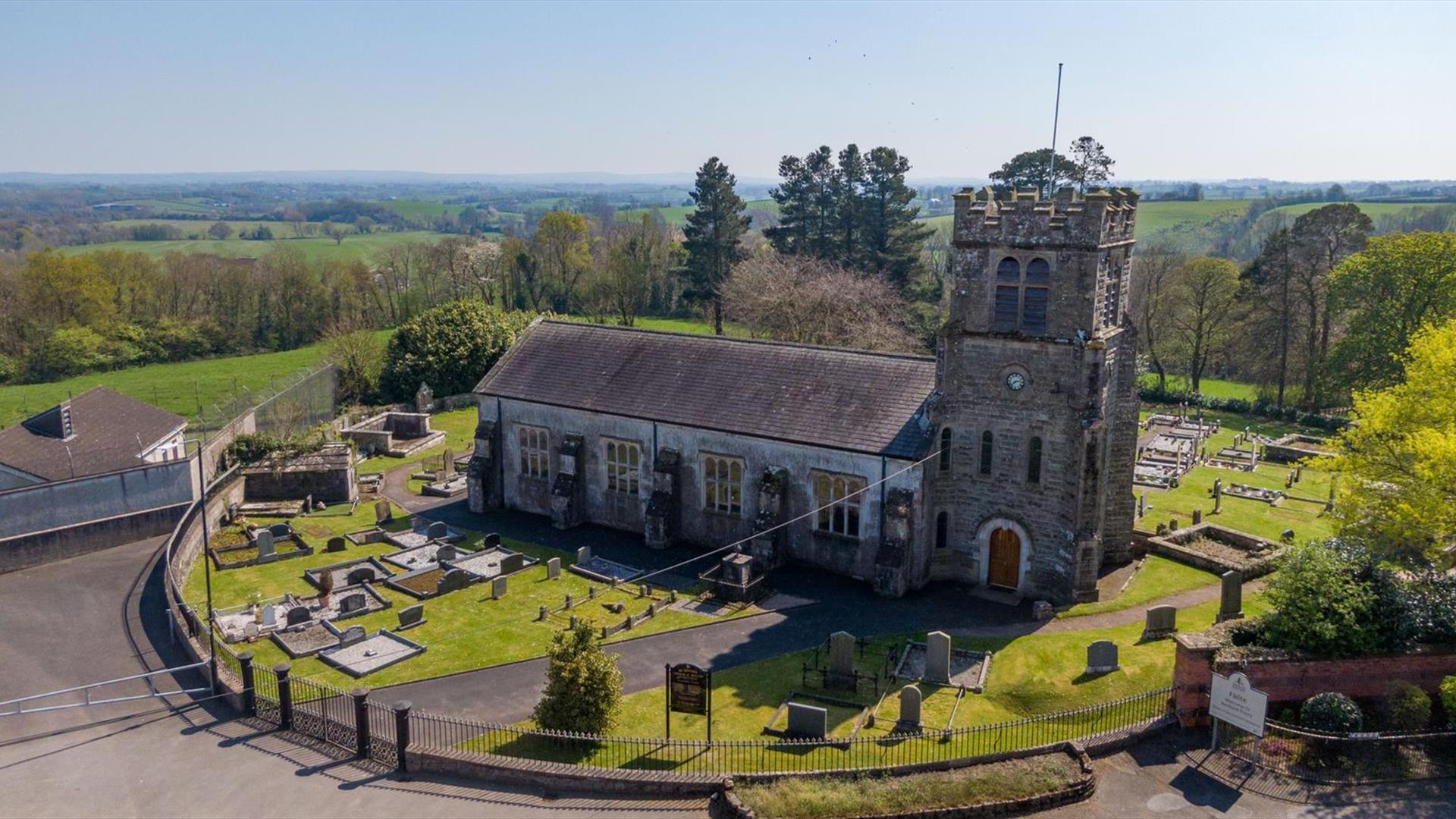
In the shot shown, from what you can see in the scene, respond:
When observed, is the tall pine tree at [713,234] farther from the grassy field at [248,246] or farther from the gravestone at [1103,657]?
the grassy field at [248,246]

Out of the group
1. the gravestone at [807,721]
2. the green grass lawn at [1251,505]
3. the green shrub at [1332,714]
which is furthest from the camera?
the green grass lawn at [1251,505]

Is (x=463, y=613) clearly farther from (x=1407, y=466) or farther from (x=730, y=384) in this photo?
(x=1407, y=466)

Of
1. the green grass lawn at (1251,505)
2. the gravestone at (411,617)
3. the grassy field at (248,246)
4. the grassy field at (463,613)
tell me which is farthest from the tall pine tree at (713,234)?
the grassy field at (248,246)

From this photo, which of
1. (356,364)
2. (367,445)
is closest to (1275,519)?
(367,445)

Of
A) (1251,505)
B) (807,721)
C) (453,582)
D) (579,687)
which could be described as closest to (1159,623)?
(807,721)

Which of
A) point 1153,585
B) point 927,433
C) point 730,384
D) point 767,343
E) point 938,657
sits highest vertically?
point 767,343
